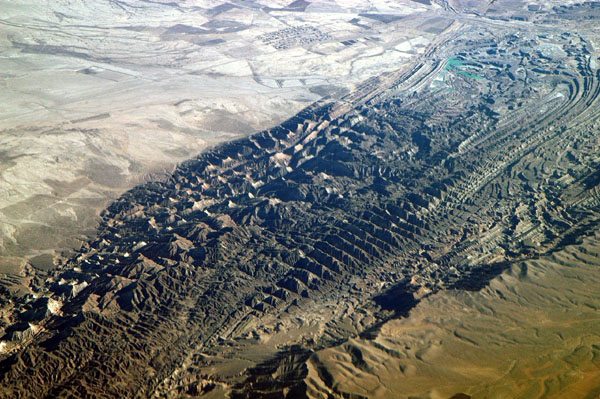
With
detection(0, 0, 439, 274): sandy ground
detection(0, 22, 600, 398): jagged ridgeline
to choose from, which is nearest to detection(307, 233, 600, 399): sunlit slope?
detection(0, 22, 600, 398): jagged ridgeline

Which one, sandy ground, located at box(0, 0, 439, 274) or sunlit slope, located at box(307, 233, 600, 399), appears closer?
sunlit slope, located at box(307, 233, 600, 399)

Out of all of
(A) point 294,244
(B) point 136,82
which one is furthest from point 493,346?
(B) point 136,82

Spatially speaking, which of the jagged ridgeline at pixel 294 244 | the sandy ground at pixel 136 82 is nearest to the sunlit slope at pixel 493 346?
the jagged ridgeline at pixel 294 244

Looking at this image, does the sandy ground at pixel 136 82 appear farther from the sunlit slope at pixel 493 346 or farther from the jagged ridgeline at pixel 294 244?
the sunlit slope at pixel 493 346

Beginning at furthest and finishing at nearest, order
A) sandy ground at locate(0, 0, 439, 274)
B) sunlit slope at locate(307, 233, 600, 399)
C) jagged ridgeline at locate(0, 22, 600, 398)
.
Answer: sandy ground at locate(0, 0, 439, 274), jagged ridgeline at locate(0, 22, 600, 398), sunlit slope at locate(307, 233, 600, 399)

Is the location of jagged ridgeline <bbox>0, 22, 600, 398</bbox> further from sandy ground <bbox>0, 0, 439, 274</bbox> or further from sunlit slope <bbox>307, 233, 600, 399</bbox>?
sandy ground <bbox>0, 0, 439, 274</bbox>

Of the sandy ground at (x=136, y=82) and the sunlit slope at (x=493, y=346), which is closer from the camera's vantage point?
the sunlit slope at (x=493, y=346)
